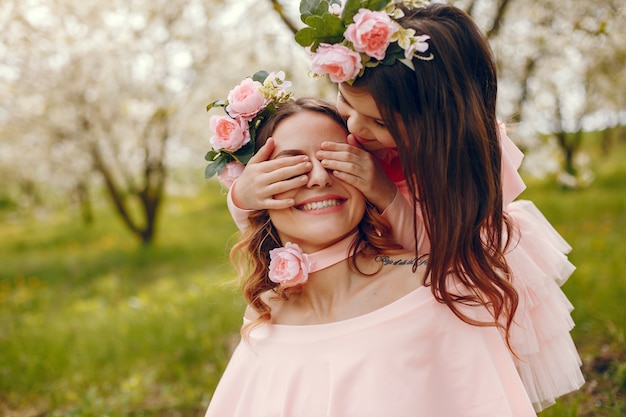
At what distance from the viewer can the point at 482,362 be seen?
171 cm

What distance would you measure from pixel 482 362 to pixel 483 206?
46 cm

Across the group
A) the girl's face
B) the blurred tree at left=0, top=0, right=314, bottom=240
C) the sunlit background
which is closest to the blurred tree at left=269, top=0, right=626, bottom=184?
the sunlit background

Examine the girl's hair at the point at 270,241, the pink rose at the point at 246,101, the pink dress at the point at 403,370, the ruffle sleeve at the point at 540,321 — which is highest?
the pink rose at the point at 246,101

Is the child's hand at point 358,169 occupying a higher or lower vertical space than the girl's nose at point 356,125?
lower

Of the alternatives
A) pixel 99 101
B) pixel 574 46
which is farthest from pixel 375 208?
pixel 99 101

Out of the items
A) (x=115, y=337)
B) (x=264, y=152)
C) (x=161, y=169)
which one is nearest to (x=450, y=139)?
(x=264, y=152)

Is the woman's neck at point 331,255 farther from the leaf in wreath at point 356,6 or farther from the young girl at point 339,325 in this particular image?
the leaf in wreath at point 356,6

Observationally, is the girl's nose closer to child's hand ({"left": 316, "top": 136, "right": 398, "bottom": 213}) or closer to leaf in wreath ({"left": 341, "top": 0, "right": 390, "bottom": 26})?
child's hand ({"left": 316, "top": 136, "right": 398, "bottom": 213})

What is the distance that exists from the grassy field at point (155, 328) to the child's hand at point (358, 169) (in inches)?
30.9

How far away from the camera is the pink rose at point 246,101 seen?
201 centimetres

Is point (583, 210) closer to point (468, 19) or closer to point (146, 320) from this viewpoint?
point (146, 320)

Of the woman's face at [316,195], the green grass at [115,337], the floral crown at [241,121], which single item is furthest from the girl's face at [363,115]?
the green grass at [115,337]

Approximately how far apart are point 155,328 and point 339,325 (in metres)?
2.95

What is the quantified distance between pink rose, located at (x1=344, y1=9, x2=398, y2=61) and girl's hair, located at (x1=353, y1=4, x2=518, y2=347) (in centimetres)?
7
